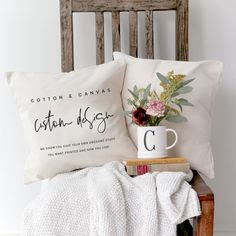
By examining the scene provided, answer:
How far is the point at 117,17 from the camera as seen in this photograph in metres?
1.66

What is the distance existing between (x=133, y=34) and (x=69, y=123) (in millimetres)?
425

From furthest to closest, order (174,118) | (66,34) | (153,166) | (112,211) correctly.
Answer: (66,34)
(174,118)
(153,166)
(112,211)

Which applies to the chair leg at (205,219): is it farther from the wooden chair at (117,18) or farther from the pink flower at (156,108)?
the wooden chair at (117,18)

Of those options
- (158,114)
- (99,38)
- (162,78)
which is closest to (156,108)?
(158,114)

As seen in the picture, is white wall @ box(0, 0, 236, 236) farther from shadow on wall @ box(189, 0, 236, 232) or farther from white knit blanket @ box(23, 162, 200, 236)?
white knit blanket @ box(23, 162, 200, 236)

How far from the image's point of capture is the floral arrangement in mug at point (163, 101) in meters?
1.35

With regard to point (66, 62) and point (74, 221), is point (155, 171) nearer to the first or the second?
point (74, 221)

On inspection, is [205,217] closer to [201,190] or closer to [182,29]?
[201,190]

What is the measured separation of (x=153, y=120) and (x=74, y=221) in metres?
0.42

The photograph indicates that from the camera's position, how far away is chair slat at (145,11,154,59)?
1.66m

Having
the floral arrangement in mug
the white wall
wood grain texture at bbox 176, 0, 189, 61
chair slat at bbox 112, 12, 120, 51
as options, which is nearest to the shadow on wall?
the white wall

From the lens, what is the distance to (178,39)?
1.66 m

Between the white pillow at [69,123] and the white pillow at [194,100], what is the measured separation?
0.07m

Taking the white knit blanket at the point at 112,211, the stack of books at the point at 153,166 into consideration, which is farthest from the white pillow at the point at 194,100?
the white knit blanket at the point at 112,211
